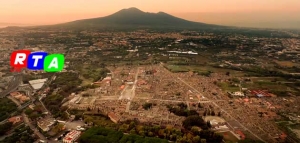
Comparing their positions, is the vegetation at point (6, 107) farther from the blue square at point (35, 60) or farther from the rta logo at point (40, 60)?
the blue square at point (35, 60)

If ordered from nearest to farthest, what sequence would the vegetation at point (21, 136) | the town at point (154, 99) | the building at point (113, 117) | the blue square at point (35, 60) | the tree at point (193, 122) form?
the blue square at point (35, 60) < the vegetation at point (21, 136) < the town at point (154, 99) < the tree at point (193, 122) < the building at point (113, 117)

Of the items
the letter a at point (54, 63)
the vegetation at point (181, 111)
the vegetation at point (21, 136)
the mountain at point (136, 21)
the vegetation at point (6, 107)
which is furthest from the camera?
the mountain at point (136, 21)

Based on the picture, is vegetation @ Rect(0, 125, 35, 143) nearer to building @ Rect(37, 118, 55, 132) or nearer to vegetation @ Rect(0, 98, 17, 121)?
building @ Rect(37, 118, 55, 132)

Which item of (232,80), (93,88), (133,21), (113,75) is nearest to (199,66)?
(232,80)

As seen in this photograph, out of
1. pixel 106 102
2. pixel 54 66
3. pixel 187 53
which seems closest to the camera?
pixel 54 66

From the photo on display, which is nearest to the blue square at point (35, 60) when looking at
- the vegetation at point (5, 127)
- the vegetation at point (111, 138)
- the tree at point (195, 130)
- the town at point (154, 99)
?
the town at point (154, 99)

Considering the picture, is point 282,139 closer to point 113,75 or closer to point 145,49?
point 113,75

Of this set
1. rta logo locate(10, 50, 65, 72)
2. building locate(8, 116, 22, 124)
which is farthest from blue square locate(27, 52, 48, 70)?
building locate(8, 116, 22, 124)
